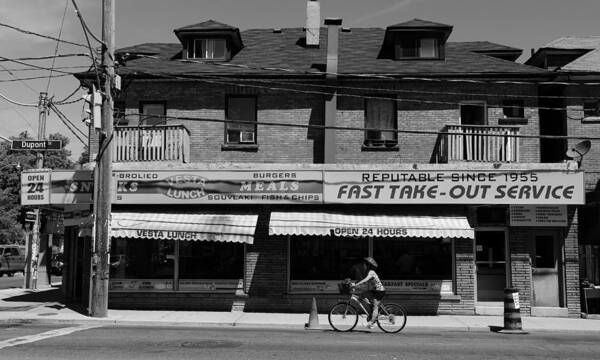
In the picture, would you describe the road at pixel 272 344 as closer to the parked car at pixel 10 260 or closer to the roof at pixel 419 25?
the roof at pixel 419 25

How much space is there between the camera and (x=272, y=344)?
1086 centimetres

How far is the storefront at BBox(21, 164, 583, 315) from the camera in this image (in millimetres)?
16812

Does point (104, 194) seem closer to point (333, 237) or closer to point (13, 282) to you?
point (333, 237)

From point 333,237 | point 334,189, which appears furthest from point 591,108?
point 333,237

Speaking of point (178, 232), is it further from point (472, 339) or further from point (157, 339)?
point (472, 339)

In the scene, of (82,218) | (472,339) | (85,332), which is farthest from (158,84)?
(472,339)

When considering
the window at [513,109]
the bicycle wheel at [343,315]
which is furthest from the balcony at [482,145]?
the bicycle wheel at [343,315]

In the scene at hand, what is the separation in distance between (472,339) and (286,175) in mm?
7026

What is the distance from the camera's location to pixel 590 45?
22.5 m

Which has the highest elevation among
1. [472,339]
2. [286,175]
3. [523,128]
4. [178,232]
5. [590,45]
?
[590,45]

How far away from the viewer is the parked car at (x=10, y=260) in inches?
1465

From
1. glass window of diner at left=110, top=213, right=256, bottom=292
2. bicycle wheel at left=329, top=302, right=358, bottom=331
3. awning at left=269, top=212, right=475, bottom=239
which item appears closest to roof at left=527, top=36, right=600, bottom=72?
awning at left=269, top=212, right=475, bottom=239

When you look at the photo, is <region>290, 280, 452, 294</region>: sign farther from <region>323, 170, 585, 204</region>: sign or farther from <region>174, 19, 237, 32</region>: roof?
<region>174, 19, 237, 32</region>: roof

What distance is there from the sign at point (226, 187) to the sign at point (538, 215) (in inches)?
218
